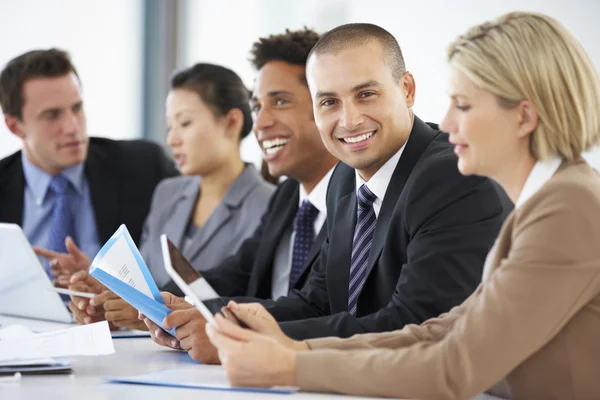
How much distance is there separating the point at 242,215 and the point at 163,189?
0.62 metres

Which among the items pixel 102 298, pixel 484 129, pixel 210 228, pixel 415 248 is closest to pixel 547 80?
pixel 484 129

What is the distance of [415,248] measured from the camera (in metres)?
1.98

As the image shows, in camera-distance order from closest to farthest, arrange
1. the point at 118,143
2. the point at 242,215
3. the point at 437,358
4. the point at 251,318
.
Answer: the point at 437,358 < the point at 251,318 < the point at 242,215 < the point at 118,143

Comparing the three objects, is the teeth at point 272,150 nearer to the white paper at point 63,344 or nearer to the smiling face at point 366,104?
the smiling face at point 366,104

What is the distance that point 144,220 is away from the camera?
4.37 meters

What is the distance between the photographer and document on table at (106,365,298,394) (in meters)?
1.53

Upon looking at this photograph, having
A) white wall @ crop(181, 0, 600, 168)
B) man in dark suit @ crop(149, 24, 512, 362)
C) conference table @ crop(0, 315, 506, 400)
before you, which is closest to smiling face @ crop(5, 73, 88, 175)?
white wall @ crop(181, 0, 600, 168)

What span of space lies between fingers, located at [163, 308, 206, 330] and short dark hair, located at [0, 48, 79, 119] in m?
2.62

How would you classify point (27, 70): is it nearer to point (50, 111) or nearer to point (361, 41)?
point (50, 111)

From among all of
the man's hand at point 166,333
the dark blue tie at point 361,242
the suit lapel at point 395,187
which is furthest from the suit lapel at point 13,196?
the suit lapel at point 395,187

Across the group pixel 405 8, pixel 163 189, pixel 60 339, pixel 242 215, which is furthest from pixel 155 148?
pixel 60 339

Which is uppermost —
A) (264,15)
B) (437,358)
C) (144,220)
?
(264,15)

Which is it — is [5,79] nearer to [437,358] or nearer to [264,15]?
[264,15]

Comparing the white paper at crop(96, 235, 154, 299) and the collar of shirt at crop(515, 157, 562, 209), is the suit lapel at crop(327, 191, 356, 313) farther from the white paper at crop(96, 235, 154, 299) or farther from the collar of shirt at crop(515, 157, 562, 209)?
the collar of shirt at crop(515, 157, 562, 209)
